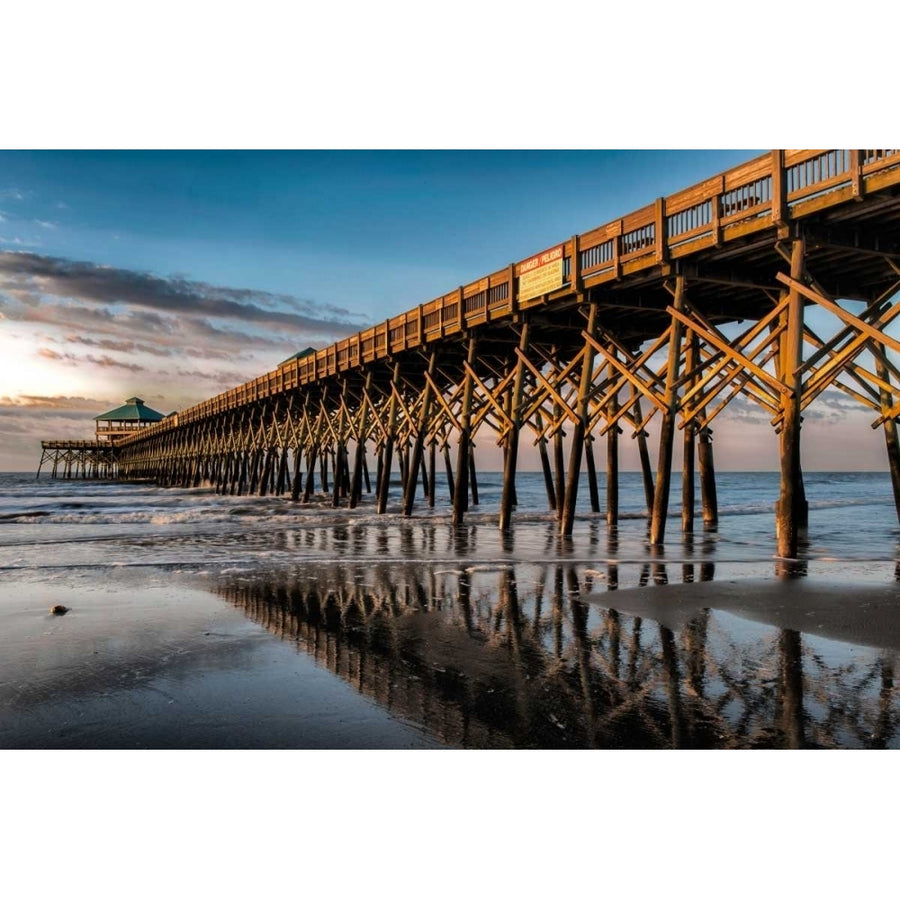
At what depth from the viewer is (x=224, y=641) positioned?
21.4 ft

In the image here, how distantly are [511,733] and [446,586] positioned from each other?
17.3 feet

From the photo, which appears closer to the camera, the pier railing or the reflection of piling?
the reflection of piling

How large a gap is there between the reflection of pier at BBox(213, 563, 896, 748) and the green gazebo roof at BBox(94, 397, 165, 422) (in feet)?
333

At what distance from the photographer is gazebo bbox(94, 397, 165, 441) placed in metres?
100

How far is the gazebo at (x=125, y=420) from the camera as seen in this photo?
3957 inches

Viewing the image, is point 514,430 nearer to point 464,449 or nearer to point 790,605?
point 464,449

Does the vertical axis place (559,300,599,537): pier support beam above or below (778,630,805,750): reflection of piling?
above

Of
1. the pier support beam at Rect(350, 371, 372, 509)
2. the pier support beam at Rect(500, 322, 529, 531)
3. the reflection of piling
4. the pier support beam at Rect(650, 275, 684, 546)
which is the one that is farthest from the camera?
the pier support beam at Rect(350, 371, 372, 509)

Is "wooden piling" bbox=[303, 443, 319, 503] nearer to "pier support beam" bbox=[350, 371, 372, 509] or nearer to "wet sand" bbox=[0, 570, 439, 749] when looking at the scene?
"pier support beam" bbox=[350, 371, 372, 509]

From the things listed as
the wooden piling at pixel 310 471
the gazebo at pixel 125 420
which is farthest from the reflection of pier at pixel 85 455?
the wooden piling at pixel 310 471

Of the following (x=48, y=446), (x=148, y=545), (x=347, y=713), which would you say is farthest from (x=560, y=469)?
(x=48, y=446)

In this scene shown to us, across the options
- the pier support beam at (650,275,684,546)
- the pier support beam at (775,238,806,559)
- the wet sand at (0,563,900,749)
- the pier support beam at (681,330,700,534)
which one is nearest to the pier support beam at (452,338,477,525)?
the pier support beam at (681,330,700,534)

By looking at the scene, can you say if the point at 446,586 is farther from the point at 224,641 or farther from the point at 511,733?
the point at 511,733

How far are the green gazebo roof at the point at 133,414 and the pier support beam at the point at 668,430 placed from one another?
99303mm
